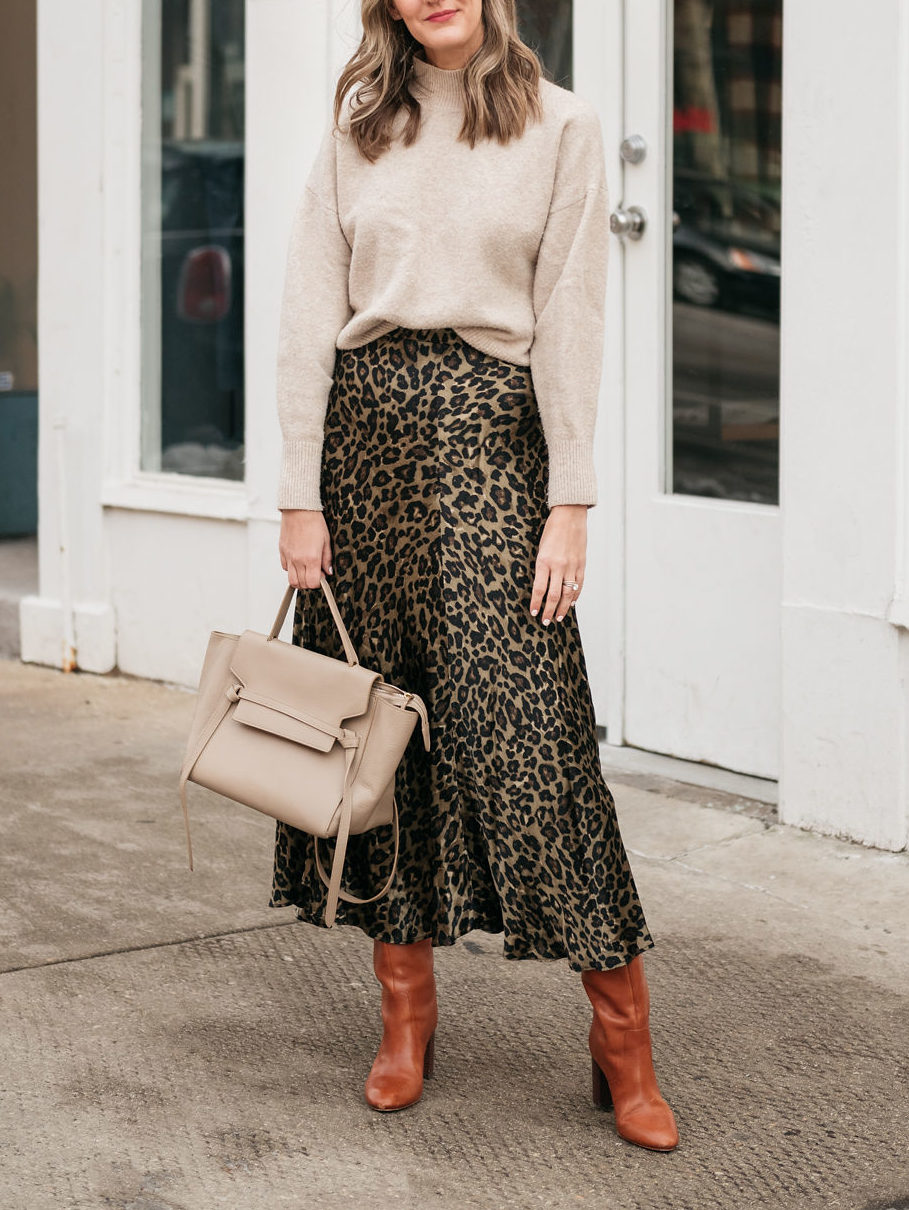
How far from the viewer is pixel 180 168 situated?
6289 millimetres

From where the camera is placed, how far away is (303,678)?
2781 millimetres

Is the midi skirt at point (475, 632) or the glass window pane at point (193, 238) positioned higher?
the glass window pane at point (193, 238)

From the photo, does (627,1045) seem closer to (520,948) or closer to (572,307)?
(520,948)

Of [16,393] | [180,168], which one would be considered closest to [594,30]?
[180,168]

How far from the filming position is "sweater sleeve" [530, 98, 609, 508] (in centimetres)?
269

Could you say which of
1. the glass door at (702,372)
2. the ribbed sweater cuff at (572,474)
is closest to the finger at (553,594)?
the ribbed sweater cuff at (572,474)

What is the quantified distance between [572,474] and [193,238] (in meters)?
3.91

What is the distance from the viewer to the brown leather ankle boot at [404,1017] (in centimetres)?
293

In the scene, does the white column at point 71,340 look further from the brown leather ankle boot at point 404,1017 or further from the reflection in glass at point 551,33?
the brown leather ankle boot at point 404,1017

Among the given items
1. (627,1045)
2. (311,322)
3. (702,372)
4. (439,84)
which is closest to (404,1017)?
(627,1045)

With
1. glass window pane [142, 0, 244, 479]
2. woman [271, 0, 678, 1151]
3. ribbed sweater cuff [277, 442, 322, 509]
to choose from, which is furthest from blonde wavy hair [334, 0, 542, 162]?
glass window pane [142, 0, 244, 479]

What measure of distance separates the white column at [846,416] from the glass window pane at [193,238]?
2.50 metres

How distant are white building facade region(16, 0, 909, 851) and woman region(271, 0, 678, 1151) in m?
1.56

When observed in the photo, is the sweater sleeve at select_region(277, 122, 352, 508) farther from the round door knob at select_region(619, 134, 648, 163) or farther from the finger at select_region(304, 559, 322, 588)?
the round door knob at select_region(619, 134, 648, 163)
